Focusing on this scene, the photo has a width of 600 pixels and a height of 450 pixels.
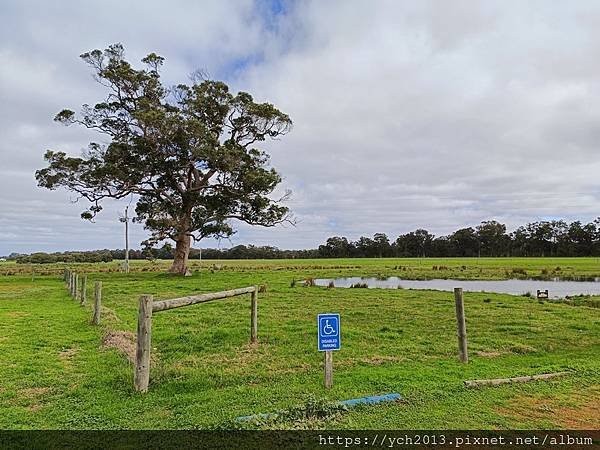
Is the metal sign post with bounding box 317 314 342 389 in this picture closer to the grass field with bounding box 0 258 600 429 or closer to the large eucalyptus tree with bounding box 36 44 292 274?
the grass field with bounding box 0 258 600 429

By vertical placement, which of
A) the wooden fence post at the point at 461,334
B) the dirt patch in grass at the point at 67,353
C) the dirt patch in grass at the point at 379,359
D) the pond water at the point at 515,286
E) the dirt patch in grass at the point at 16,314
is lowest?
the pond water at the point at 515,286

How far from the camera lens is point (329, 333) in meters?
6.08

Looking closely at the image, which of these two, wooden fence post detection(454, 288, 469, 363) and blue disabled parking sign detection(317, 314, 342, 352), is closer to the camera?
blue disabled parking sign detection(317, 314, 342, 352)

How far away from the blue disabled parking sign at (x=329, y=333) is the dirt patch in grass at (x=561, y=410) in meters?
2.09

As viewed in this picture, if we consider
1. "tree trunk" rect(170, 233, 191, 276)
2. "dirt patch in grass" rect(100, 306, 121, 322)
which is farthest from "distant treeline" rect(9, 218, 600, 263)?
"dirt patch in grass" rect(100, 306, 121, 322)

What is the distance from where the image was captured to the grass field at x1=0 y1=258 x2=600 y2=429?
4.96m

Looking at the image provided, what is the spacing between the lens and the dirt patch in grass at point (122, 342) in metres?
8.19

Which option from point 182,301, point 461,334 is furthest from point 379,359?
point 182,301

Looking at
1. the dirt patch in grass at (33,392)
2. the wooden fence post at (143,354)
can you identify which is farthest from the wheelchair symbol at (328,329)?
the dirt patch in grass at (33,392)

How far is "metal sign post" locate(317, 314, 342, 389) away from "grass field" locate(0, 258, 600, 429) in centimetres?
25

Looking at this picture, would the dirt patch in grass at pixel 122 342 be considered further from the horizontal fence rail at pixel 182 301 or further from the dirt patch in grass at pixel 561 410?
the dirt patch in grass at pixel 561 410

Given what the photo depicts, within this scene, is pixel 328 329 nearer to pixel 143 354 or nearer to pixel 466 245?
pixel 143 354

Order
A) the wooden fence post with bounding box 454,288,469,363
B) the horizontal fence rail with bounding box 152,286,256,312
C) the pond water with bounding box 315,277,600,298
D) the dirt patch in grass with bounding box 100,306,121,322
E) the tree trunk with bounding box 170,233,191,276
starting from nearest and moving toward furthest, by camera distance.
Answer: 1. the horizontal fence rail with bounding box 152,286,256,312
2. the wooden fence post with bounding box 454,288,469,363
3. the dirt patch in grass with bounding box 100,306,121,322
4. the pond water with bounding box 315,277,600,298
5. the tree trunk with bounding box 170,233,191,276

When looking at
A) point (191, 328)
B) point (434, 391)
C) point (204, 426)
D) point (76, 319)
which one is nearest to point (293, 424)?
point (204, 426)
